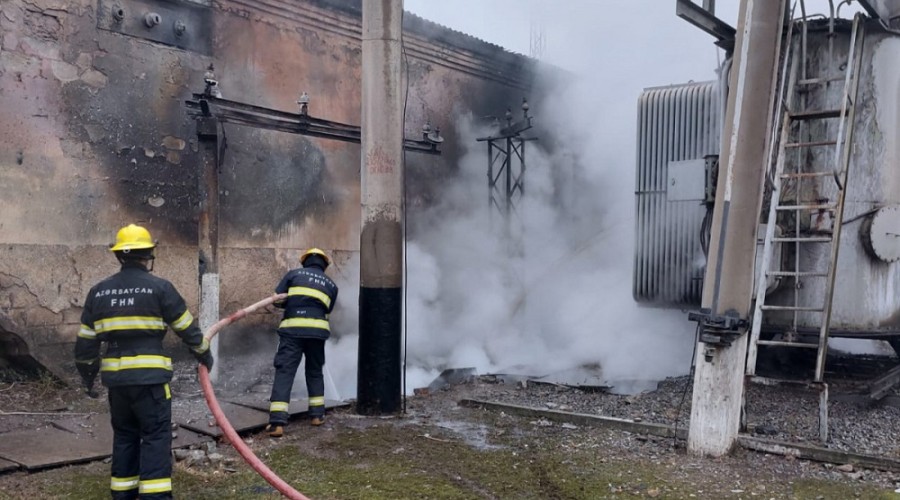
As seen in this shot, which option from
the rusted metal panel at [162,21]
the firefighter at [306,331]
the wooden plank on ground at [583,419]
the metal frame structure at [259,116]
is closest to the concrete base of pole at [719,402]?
the wooden plank on ground at [583,419]

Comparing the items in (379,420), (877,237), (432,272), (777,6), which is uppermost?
(777,6)

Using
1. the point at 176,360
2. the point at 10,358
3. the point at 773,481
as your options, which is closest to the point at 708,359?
the point at 773,481

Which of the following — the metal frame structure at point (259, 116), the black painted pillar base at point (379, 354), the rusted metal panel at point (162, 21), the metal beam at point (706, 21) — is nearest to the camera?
the black painted pillar base at point (379, 354)

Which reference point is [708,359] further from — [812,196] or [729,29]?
[729,29]

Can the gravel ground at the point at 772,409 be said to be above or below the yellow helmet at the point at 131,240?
below

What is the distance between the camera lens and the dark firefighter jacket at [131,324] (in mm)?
4469

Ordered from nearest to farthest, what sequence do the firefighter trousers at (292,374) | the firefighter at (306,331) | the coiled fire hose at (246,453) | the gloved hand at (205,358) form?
1. the coiled fire hose at (246,453)
2. the gloved hand at (205,358)
3. the firefighter trousers at (292,374)
4. the firefighter at (306,331)

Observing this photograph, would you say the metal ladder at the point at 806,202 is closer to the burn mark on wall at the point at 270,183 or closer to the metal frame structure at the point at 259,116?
the metal frame structure at the point at 259,116

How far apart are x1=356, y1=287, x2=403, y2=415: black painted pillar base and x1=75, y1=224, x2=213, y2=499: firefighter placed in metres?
2.68

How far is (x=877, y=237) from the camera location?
7.23 meters

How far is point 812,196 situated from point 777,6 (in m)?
2.43

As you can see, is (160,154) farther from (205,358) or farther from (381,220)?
(205,358)

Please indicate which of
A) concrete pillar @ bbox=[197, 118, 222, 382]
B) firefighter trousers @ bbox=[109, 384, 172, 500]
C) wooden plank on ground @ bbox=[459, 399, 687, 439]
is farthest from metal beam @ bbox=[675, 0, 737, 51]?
firefighter trousers @ bbox=[109, 384, 172, 500]

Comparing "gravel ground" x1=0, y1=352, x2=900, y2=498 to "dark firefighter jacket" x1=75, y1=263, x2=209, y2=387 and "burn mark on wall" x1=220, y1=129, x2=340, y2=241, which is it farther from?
"dark firefighter jacket" x1=75, y1=263, x2=209, y2=387
